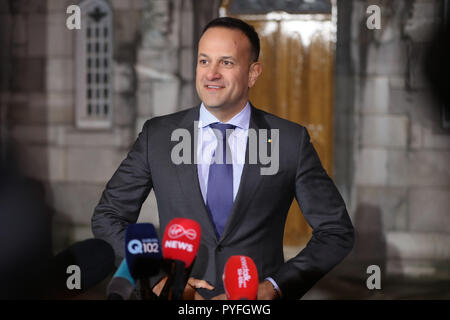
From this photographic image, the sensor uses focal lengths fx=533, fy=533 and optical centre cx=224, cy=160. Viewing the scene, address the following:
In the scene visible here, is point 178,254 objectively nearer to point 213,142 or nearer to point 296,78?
point 213,142

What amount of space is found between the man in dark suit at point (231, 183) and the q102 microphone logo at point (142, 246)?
2.06 feet

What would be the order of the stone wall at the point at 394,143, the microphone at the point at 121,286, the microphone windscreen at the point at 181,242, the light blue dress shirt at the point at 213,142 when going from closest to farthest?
1. the microphone at the point at 121,286
2. the microphone windscreen at the point at 181,242
3. the light blue dress shirt at the point at 213,142
4. the stone wall at the point at 394,143

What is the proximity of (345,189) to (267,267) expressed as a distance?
4.19 metres

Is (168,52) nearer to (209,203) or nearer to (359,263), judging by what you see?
(359,263)

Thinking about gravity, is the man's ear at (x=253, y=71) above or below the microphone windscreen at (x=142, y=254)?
above

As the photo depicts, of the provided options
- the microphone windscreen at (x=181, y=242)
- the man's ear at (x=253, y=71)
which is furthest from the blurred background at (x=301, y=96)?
the microphone windscreen at (x=181, y=242)

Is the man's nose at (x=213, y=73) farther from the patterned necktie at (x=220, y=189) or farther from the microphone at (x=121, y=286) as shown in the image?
the microphone at (x=121, y=286)

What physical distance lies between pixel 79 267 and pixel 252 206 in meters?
0.87

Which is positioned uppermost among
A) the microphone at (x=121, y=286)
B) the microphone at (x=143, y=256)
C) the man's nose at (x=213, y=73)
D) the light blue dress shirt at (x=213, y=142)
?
the man's nose at (x=213, y=73)

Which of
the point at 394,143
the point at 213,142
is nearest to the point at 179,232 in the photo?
the point at 213,142

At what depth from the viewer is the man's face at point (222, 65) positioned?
7.66 feet

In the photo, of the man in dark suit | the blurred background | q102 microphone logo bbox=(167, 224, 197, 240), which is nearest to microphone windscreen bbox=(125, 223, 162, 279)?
q102 microphone logo bbox=(167, 224, 197, 240)

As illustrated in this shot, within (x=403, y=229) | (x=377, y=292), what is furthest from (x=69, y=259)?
(x=403, y=229)

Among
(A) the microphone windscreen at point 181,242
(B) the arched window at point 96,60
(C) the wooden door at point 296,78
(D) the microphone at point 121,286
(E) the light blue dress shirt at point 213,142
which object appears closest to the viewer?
(D) the microphone at point 121,286
